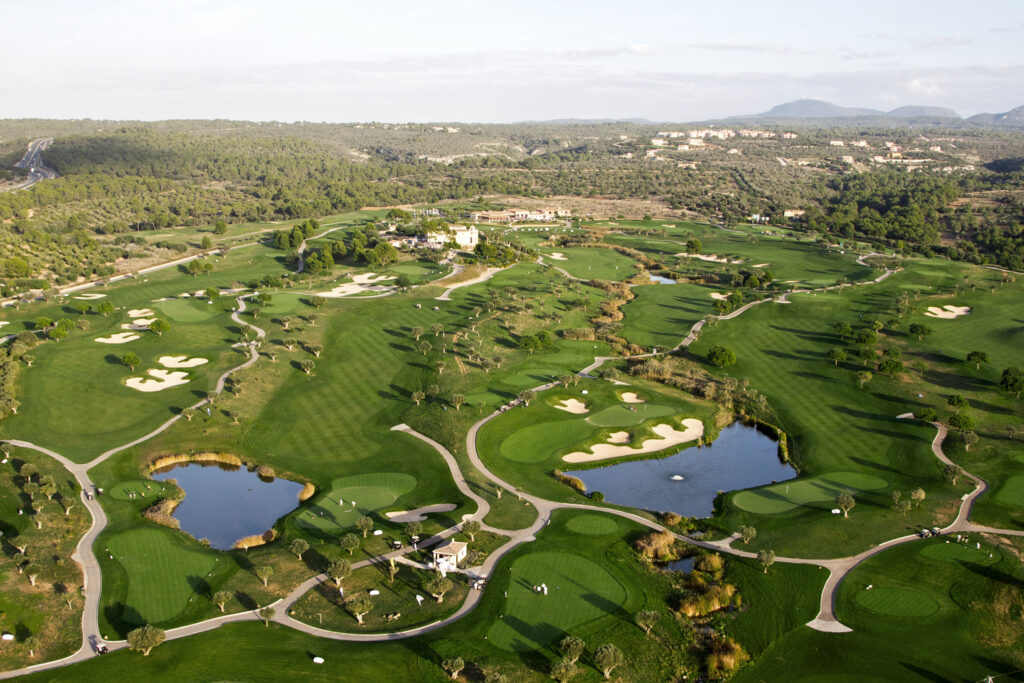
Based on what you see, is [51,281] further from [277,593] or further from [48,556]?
[277,593]

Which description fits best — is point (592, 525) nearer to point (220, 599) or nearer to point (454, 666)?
point (454, 666)

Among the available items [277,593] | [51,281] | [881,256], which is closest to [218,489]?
[277,593]

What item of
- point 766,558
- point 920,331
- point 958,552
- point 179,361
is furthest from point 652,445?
point 179,361

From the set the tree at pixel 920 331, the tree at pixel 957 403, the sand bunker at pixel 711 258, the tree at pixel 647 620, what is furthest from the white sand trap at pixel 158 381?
the sand bunker at pixel 711 258

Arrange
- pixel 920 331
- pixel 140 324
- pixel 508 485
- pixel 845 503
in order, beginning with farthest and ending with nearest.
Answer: pixel 140 324
pixel 920 331
pixel 508 485
pixel 845 503

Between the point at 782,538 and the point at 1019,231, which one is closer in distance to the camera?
the point at 782,538

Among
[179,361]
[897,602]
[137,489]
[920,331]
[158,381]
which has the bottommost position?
[897,602]

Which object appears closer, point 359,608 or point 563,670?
point 563,670
